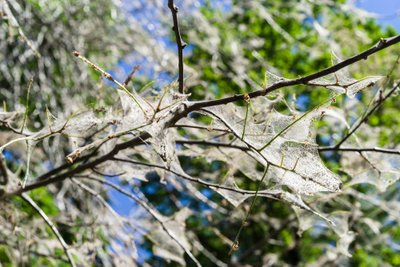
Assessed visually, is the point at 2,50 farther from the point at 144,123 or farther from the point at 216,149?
the point at 144,123

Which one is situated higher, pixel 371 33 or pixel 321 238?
pixel 371 33

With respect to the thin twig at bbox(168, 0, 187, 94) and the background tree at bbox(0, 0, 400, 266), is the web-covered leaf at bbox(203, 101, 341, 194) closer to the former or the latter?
the background tree at bbox(0, 0, 400, 266)

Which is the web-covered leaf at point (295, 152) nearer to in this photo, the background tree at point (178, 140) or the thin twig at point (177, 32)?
the background tree at point (178, 140)

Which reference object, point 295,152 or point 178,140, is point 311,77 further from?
point 178,140

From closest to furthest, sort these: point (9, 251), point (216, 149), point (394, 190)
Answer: point (216, 149) < point (9, 251) < point (394, 190)

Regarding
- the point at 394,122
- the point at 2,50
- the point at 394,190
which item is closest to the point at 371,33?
the point at 394,122

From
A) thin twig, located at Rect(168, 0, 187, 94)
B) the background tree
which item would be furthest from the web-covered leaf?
thin twig, located at Rect(168, 0, 187, 94)

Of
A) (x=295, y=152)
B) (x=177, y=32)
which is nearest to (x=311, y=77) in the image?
(x=295, y=152)

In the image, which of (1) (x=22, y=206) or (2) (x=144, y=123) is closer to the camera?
(2) (x=144, y=123)
